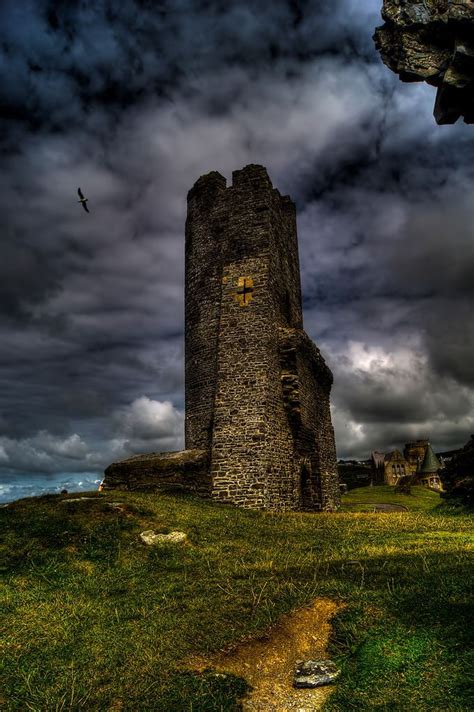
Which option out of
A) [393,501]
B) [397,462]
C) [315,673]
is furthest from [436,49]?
[397,462]

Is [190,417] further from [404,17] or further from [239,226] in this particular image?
[404,17]

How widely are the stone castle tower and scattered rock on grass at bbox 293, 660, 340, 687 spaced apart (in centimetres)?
1381

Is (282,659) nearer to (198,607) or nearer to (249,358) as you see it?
(198,607)

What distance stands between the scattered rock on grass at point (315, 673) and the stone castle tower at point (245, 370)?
13.8 meters

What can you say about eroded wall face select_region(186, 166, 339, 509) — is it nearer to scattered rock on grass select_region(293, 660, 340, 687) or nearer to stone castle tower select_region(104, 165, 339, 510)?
stone castle tower select_region(104, 165, 339, 510)

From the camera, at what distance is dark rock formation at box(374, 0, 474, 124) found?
5.05 meters

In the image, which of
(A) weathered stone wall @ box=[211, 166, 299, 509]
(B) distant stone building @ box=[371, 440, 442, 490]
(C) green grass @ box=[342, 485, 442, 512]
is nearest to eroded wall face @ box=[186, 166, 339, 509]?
(A) weathered stone wall @ box=[211, 166, 299, 509]


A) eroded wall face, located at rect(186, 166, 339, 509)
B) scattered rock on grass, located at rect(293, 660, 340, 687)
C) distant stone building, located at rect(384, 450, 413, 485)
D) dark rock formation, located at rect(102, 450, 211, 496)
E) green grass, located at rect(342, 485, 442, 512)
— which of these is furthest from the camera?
distant stone building, located at rect(384, 450, 413, 485)

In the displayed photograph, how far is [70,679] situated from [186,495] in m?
13.4

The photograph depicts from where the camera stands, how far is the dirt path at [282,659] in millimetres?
4750

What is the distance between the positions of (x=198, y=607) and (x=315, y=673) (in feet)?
7.19

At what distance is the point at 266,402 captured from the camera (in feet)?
67.0

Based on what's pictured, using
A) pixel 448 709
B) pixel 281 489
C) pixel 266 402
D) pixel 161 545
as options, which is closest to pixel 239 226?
pixel 266 402

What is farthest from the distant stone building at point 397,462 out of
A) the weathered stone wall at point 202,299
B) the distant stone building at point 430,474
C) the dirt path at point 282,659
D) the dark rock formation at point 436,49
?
the dark rock formation at point 436,49
